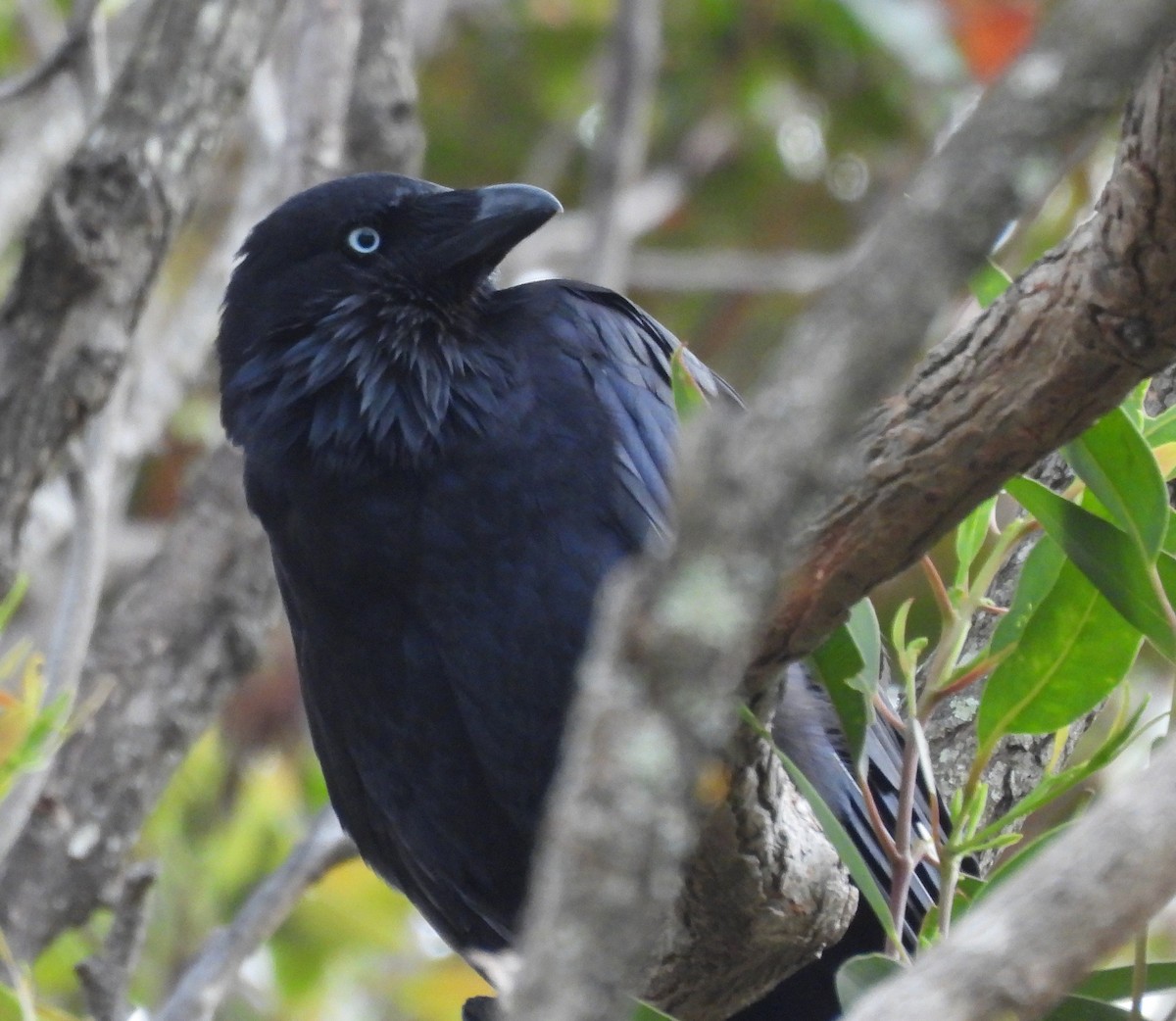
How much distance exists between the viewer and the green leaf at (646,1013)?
2232 mm

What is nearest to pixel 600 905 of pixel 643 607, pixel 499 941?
pixel 643 607

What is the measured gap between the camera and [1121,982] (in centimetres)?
Result: 230

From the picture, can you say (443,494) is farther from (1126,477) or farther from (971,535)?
(1126,477)

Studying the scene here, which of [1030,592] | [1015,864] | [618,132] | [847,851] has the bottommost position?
[1015,864]

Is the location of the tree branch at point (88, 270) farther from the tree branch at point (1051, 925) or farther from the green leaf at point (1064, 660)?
the tree branch at point (1051, 925)

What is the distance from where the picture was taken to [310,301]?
3.52 meters

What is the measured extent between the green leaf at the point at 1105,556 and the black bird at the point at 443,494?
871mm

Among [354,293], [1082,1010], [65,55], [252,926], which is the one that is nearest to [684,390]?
[1082,1010]

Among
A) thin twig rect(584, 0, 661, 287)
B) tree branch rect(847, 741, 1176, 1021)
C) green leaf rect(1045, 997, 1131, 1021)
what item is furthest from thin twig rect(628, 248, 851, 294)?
tree branch rect(847, 741, 1176, 1021)

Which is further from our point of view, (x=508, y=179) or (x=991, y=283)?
(x=508, y=179)

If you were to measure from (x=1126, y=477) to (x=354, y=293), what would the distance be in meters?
1.76

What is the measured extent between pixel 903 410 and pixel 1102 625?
558 mm

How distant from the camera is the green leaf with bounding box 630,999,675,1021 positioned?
223cm

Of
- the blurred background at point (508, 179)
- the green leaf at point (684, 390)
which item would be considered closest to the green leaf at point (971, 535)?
the green leaf at point (684, 390)
